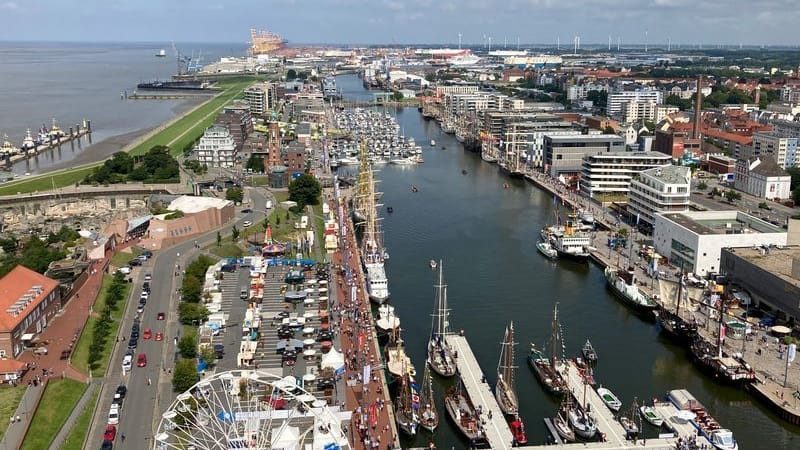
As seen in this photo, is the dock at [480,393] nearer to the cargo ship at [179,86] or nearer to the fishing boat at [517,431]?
the fishing boat at [517,431]

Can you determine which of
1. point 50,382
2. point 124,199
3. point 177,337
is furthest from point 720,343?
point 124,199

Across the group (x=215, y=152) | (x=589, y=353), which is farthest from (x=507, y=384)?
(x=215, y=152)

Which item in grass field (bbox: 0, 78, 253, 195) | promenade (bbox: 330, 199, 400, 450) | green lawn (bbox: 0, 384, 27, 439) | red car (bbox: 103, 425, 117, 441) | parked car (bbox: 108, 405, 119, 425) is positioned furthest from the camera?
grass field (bbox: 0, 78, 253, 195)

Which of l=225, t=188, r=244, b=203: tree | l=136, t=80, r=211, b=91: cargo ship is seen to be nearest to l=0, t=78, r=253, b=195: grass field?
l=136, t=80, r=211, b=91: cargo ship

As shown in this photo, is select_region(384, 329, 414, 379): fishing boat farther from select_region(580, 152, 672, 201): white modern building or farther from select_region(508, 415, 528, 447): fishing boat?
select_region(580, 152, 672, 201): white modern building

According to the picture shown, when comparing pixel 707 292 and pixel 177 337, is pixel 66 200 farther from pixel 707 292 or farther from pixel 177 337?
pixel 707 292
